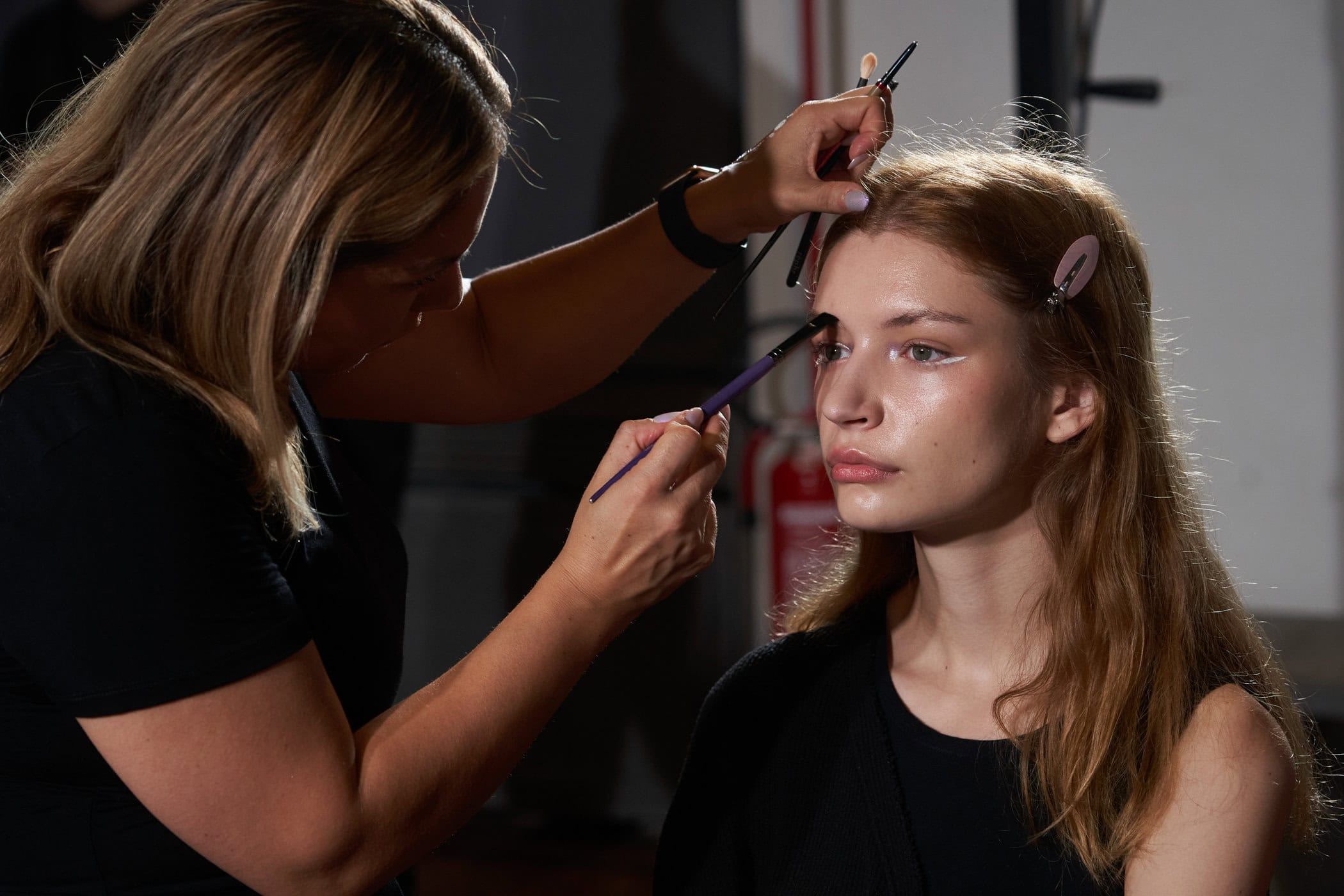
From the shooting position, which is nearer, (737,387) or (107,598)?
(107,598)

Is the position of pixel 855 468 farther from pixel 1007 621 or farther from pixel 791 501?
pixel 791 501

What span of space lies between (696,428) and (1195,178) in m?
1.55

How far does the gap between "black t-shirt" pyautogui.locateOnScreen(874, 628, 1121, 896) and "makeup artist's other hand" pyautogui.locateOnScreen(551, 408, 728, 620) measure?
351 mm

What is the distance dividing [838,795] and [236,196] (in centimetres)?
82

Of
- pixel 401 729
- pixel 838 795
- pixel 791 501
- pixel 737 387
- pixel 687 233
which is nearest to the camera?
pixel 401 729

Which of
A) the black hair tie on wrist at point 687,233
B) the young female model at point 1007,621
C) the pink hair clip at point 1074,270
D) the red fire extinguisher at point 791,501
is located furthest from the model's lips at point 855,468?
the red fire extinguisher at point 791,501

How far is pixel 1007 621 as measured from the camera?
1.24m

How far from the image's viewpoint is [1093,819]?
3.59 ft

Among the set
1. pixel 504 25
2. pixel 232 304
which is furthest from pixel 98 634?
pixel 504 25

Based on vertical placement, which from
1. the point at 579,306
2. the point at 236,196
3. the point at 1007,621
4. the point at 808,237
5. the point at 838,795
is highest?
the point at 236,196

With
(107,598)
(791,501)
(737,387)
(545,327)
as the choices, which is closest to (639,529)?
(737,387)

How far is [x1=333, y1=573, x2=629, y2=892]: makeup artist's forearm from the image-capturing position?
3.16 feet

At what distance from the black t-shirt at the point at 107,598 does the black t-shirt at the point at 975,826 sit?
62 centimetres

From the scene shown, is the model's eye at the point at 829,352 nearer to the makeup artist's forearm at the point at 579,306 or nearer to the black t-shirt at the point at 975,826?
the makeup artist's forearm at the point at 579,306
